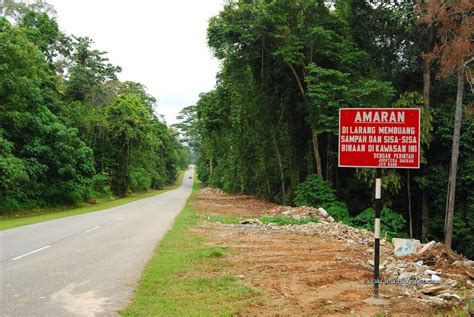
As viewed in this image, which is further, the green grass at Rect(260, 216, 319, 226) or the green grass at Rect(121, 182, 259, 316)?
the green grass at Rect(260, 216, 319, 226)

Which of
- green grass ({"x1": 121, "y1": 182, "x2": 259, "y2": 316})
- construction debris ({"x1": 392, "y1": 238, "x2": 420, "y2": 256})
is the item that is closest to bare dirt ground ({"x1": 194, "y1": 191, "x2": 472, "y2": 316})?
green grass ({"x1": 121, "y1": 182, "x2": 259, "y2": 316})

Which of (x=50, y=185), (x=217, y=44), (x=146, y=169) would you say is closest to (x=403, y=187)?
(x=217, y=44)

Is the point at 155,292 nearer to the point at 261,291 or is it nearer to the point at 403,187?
the point at 261,291

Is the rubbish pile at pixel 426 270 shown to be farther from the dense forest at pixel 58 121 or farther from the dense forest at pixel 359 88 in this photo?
the dense forest at pixel 58 121

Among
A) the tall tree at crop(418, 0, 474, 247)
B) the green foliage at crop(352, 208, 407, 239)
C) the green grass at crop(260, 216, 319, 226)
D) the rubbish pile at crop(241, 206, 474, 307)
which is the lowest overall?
the green foliage at crop(352, 208, 407, 239)

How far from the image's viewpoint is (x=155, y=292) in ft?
25.3

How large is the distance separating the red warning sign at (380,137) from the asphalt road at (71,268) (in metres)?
4.65

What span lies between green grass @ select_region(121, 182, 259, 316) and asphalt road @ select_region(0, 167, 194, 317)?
33 centimetres

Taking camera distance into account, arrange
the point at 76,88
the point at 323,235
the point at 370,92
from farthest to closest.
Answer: the point at 76,88, the point at 370,92, the point at 323,235

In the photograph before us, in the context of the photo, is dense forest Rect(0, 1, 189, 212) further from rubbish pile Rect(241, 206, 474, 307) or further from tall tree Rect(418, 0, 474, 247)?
tall tree Rect(418, 0, 474, 247)

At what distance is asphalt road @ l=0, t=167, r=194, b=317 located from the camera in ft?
22.8

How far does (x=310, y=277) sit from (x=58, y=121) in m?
27.3

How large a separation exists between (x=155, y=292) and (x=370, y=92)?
1701 cm

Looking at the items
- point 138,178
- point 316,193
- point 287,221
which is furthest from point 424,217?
point 138,178
